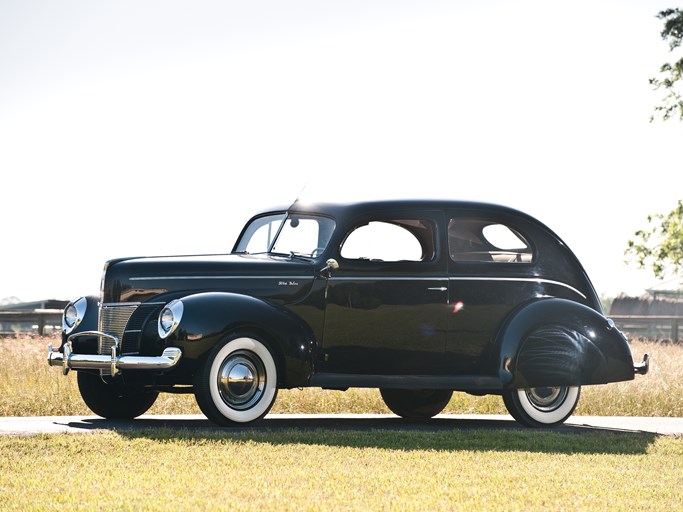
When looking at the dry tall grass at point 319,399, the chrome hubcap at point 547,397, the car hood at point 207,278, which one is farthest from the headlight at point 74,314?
the chrome hubcap at point 547,397

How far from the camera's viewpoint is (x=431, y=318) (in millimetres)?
10375

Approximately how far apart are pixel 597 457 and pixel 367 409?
4.54m

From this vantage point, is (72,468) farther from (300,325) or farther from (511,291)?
(511,291)

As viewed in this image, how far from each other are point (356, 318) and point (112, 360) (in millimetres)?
2233

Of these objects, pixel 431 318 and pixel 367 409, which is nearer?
pixel 431 318

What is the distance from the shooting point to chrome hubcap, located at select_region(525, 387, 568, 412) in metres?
10.8

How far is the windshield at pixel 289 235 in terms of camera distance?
413 inches

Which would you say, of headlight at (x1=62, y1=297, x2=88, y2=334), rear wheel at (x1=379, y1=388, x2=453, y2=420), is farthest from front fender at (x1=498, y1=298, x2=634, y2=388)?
headlight at (x1=62, y1=297, x2=88, y2=334)

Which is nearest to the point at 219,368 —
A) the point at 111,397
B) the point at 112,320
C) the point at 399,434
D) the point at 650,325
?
the point at 112,320

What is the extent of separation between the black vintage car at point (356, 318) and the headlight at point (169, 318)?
1 centimetres

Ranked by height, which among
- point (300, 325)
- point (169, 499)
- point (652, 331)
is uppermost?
point (300, 325)

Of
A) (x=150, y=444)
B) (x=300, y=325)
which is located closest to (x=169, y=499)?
(x=150, y=444)

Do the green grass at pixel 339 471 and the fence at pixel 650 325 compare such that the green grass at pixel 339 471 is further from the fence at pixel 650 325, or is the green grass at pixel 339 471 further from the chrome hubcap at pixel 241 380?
the fence at pixel 650 325

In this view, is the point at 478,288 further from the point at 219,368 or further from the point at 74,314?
the point at 74,314
